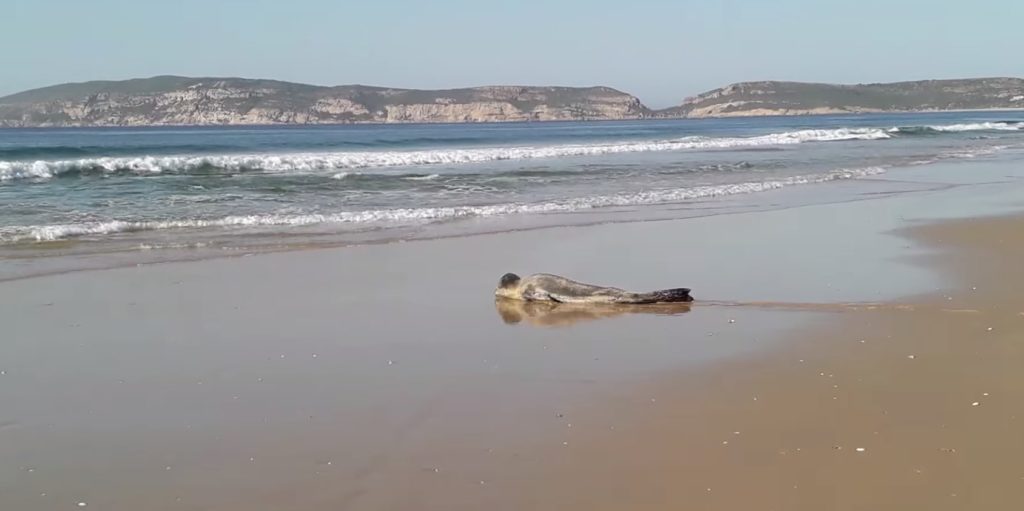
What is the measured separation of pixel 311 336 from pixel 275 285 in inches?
82.0

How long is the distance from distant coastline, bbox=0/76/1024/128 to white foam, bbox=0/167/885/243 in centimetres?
9487

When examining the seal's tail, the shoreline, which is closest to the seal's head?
the seal's tail

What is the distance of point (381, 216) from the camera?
1390 centimetres

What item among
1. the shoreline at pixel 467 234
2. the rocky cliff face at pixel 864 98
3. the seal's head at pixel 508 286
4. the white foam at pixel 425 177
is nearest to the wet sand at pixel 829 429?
the seal's head at pixel 508 286

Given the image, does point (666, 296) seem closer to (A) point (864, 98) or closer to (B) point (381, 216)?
(B) point (381, 216)

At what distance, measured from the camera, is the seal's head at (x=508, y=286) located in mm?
7918

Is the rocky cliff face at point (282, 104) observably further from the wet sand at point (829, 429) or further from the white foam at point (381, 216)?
the wet sand at point (829, 429)

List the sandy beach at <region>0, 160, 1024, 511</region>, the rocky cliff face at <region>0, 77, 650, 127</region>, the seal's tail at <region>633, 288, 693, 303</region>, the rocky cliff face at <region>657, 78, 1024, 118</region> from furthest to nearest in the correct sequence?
1. the rocky cliff face at <region>657, 78, 1024, 118</region>
2. the rocky cliff face at <region>0, 77, 650, 127</region>
3. the seal's tail at <region>633, 288, 693, 303</region>
4. the sandy beach at <region>0, 160, 1024, 511</region>

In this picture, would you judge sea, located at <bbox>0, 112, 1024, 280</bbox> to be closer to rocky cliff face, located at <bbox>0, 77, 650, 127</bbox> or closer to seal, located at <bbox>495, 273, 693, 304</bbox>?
seal, located at <bbox>495, 273, 693, 304</bbox>

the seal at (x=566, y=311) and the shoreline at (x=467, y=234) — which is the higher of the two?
the shoreline at (x=467, y=234)

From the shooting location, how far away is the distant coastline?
103812 millimetres

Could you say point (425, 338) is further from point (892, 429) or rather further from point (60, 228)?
point (60, 228)

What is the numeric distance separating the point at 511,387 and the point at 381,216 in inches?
351

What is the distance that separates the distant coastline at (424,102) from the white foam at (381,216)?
311ft
